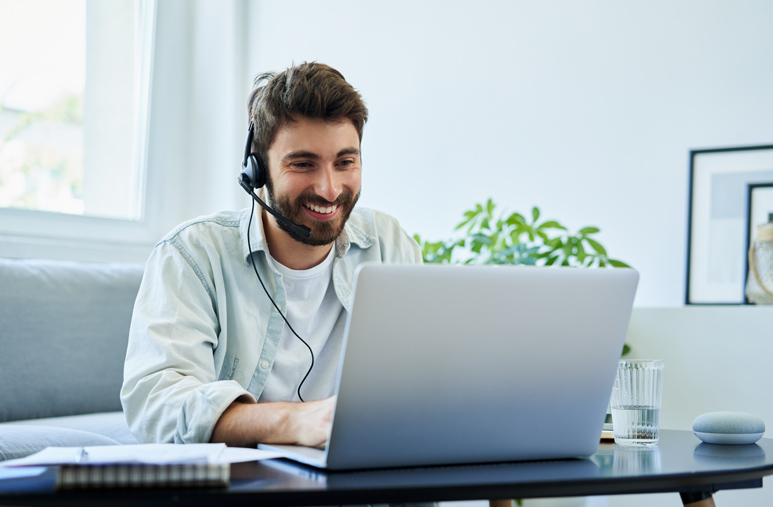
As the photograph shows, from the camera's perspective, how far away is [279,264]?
1.39 m

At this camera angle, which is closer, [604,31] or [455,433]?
[455,433]

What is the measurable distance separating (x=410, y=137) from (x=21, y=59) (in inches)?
52.9

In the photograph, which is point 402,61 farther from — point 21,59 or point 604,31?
point 21,59

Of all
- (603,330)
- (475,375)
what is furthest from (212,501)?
(603,330)

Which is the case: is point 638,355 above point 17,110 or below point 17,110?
below

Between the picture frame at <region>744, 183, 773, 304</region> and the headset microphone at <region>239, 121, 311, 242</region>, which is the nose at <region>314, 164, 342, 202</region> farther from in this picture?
the picture frame at <region>744, 183, 773, 304</region>

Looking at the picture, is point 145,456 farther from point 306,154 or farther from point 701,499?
point 306,154

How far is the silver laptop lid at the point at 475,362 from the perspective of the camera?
0.69 metres

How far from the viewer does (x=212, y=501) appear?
0.60m

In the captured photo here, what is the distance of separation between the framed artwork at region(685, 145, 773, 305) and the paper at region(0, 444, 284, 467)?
1642 millimetres

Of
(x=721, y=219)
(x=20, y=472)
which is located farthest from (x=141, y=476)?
(x=721, y=219)

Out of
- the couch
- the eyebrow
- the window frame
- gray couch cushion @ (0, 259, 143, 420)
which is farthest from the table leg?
the window frame

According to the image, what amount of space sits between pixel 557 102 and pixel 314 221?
1326 mm

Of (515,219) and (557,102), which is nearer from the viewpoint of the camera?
(515,219)
